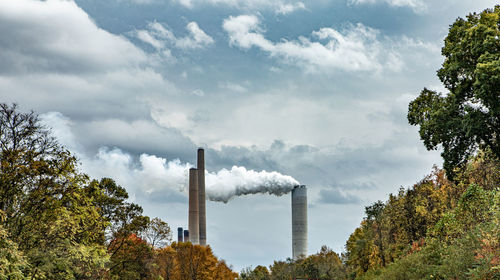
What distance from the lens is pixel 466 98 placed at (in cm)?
3025

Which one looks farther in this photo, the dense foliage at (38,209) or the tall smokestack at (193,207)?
the tall smokestack at (193,207)

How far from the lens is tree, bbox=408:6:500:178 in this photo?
2678 centimetres

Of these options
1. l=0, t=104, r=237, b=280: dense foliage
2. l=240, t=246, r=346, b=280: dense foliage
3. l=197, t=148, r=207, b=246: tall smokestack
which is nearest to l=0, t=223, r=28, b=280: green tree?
l=0, t=104, r=237, b=280: dense foliage

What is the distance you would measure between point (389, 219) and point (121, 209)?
2497 cm

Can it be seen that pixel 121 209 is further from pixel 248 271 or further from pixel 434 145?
pixel 248 271

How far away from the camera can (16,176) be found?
23.4m

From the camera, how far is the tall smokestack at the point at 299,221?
5002 inches

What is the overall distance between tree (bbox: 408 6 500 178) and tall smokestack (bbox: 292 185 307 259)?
318 feet

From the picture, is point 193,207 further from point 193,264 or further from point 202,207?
point 193,264

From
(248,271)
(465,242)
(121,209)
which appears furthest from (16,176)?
(248,271)

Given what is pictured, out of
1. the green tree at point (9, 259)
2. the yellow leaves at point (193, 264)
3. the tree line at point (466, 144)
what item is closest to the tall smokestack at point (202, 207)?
the yellow leaves at point (193, 264)

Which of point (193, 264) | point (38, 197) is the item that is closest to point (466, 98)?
point (38, 197)

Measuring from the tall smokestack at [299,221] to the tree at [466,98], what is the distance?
318 ft

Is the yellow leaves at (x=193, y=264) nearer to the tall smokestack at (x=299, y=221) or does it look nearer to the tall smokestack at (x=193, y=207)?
the tall smokestack at (x=193, y=207)
